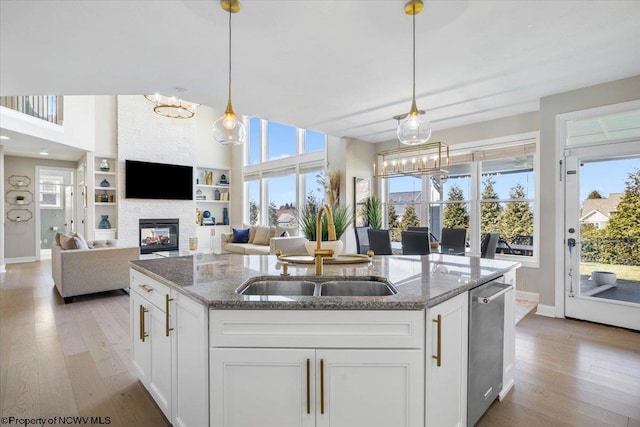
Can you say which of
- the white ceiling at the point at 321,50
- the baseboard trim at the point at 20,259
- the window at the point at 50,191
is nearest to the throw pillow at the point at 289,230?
the white ceiling at the point at 321,50

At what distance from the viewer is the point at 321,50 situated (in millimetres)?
2896

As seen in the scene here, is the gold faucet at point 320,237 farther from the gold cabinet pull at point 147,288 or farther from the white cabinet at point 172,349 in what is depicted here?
the gold cabinet pull at point 147,288

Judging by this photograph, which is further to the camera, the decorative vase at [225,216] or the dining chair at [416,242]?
the decorative vase at [225,216]

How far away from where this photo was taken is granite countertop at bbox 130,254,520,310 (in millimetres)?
1311

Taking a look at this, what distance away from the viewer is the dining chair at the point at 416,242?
162 inches

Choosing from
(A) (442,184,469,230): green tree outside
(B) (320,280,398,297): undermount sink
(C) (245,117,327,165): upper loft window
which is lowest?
(B) (320,280,398,297): undermount sink

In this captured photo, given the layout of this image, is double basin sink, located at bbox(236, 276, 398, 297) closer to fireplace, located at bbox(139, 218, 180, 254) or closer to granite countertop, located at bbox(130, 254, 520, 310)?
granite countertop, located at bbox(130, 254, 520, 310)

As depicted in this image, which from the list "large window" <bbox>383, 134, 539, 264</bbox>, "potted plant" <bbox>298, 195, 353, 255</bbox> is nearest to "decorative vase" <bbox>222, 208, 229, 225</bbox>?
"potted plant" <bbox>298, 195, 353, 255</bbox>

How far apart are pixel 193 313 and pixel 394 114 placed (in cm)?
415

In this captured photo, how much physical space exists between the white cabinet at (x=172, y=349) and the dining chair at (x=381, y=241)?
3100mm

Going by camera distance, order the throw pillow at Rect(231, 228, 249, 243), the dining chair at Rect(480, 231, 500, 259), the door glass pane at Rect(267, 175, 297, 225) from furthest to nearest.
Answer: the door glass pane at Rect(267, 175, 297, 225)
the throw pillow at Rect(231, 228, 249, 243)
the dining chair at Rect(480, 231, 500, 259)

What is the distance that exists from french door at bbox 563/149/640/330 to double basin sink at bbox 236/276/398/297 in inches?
130

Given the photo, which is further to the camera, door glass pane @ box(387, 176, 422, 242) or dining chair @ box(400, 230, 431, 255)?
door glass pane @ box(387, 176, 422, 242)

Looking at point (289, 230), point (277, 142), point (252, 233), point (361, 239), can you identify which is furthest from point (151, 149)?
point (361, 239)
